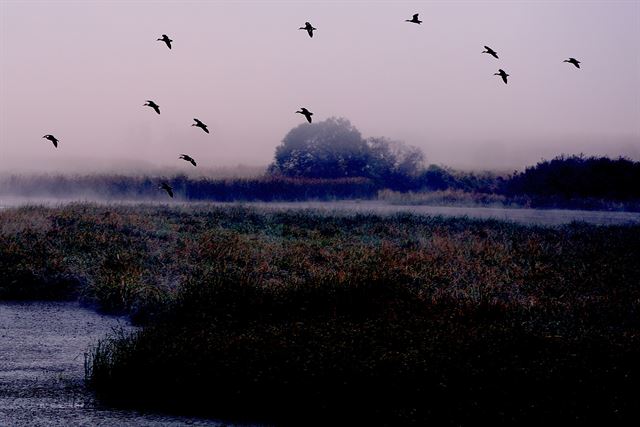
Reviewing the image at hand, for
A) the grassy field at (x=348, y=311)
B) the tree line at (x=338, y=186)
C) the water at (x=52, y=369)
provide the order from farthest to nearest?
the tree line at (x=338, y=186)
the water at (x=52, y=369)
the grassy field at (x=348, y=311)

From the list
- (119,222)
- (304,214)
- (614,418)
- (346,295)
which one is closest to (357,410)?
(614,418)

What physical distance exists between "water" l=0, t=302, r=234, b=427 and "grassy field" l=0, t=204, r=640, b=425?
13.2 inches

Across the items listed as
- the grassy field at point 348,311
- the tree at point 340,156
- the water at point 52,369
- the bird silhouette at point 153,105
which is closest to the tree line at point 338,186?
the tree at point 340,156

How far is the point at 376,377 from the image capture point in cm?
730

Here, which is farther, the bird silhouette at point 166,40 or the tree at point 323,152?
the tree at point 323,152

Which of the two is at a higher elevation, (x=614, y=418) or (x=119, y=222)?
(x=119, y=222)

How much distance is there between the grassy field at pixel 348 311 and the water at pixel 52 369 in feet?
1.10

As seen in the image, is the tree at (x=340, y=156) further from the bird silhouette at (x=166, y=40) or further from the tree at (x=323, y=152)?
the bird silhouette at (x=166, y=40)

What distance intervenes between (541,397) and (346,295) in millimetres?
5447

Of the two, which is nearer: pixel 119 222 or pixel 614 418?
pixel 614 418

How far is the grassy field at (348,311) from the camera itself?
7258 millimetres

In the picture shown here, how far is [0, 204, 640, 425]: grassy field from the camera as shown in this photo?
286 inches

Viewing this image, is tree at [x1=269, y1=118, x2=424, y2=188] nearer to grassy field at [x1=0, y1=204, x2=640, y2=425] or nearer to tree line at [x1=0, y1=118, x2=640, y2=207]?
tree line at [x1=0, y1=118, x2=640, y2=207]

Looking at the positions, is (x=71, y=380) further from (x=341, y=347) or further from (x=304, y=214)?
(x=304, y=214)
